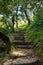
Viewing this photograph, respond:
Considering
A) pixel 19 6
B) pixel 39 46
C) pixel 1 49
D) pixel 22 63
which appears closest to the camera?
pixel 22 63

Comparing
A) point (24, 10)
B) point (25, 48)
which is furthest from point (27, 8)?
point (25, 48)

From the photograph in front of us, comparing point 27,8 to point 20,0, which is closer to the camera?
point 20,0

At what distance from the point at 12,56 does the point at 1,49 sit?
96 cm

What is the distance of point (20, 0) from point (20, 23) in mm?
3960

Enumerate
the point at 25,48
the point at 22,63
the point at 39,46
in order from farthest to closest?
the point at 25,48 < the point at 39,46 < the point at 22,63

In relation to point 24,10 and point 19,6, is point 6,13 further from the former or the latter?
point 19,6

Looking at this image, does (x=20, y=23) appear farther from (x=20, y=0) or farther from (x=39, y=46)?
(x=39, y=46)

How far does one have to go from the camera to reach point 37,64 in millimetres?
5387

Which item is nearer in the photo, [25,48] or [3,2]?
[25,48]

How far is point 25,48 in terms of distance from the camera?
308 inches

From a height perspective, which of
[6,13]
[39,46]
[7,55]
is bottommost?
[7,55]

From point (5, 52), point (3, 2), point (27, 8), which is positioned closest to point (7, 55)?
point (5, 52)

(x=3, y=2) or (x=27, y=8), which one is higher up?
(x=3, y=2)

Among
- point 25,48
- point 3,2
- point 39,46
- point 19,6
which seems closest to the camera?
point 39,46
